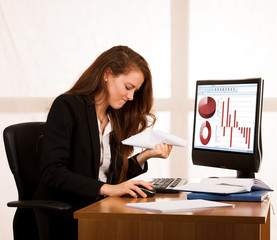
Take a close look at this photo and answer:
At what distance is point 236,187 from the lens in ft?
5.56

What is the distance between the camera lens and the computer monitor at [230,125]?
2.05 metres

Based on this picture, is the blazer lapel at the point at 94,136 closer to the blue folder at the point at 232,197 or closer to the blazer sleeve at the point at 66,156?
the blazer sleeve at the point at 66,156

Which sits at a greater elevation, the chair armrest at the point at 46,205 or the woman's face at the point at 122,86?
the woman's face at the point at 122,86

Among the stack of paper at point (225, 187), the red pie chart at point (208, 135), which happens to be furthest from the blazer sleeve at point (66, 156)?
the red pie chart at point (208, 135)

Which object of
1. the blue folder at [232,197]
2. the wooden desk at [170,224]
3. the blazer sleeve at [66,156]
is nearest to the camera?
the wooden desk at [170,224]

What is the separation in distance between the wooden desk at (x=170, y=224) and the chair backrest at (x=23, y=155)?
0.63 m

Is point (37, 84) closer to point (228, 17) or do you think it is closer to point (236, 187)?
point (228, 17)

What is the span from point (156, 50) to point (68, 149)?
173 cm

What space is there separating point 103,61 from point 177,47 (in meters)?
1.47

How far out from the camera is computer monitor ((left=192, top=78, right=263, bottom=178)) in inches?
80.7

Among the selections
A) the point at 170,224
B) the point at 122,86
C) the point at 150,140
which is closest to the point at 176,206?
the point at 170,224

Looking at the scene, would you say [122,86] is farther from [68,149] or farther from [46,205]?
[46,205]

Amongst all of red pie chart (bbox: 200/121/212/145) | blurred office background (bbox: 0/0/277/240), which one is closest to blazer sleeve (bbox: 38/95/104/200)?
red pie chart (bbox: 200/121/212/145)

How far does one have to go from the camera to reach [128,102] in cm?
223
